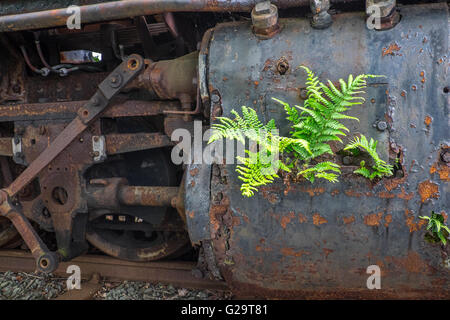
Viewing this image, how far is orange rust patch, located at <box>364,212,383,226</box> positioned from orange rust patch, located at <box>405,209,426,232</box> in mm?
125

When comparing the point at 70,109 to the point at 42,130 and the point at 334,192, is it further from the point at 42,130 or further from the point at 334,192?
the point at 334,192

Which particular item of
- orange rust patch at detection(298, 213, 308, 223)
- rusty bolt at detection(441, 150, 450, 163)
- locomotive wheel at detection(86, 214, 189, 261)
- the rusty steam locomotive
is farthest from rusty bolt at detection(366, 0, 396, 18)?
locomotive wheel at detection(86, 214, 189, 261)

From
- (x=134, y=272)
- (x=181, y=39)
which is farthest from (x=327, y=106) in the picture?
(x=134, y=272)

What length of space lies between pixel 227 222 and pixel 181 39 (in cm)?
151

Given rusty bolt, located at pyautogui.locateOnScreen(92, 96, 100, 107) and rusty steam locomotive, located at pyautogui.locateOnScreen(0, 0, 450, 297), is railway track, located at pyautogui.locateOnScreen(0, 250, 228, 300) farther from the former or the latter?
rusty bolt, located at pyautogui.locateOnScreen(92, 96, 100, 107)

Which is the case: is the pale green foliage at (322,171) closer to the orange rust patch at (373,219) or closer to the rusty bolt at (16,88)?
the orange rust patch at (373,219)

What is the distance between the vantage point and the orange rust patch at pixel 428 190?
1953mm

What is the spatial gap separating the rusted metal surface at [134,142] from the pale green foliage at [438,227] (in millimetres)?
1682

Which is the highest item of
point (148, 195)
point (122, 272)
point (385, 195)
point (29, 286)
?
point (385, 195)

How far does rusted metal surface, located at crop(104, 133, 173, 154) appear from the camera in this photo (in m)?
2.84

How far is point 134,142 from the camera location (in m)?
2.90

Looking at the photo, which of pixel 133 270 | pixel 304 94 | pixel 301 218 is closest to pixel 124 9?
pixel 304 94

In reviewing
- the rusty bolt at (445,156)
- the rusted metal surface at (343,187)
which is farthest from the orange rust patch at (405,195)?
the rusty bolt at (445,156)

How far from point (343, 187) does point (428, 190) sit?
1.30 feet
